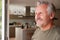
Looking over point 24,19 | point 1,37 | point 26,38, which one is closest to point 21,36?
point 26,38

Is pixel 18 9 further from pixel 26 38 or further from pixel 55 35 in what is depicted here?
pixel 55 35

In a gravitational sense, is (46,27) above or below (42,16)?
below

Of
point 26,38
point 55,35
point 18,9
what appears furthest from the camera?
point 18,9

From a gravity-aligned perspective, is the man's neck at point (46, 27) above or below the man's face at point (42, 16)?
below

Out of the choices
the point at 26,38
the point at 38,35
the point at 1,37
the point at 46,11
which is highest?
the point at 46,11

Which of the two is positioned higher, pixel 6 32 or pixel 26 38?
pixel 6 32

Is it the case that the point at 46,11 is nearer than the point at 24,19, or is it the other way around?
the point at 46,11

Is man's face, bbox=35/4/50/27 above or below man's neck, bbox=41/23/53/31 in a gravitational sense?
above

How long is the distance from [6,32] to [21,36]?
2855 mm

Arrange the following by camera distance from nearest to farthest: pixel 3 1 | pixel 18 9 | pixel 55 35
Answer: pixel 55 35
pixel 3 1
pixel 18 9

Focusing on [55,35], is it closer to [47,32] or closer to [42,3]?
[47,32]

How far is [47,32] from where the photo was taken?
170 centimetres

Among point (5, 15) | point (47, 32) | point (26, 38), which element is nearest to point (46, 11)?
point (47, 32)

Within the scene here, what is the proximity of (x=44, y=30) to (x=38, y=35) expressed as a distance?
9 centimetres
